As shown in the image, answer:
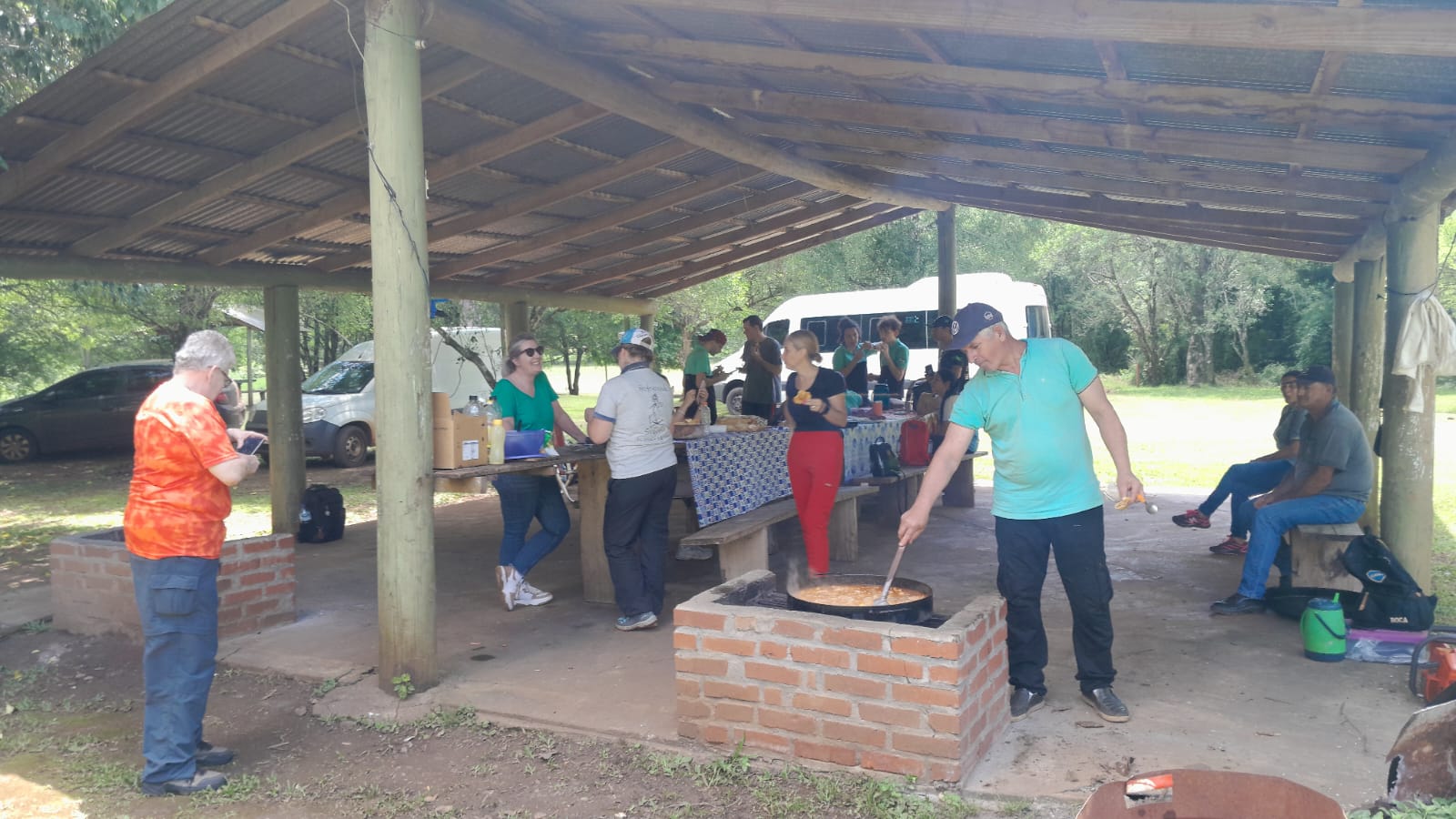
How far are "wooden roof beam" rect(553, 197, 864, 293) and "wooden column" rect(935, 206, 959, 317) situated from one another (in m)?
1.47

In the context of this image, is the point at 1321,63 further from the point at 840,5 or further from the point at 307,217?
the point at 307,217

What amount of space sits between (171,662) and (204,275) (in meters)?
5.68

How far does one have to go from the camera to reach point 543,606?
258 inches

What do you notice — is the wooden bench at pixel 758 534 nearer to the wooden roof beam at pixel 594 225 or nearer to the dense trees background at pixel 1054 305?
the wooden roof beam at pixel 594 225

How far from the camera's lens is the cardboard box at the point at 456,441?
504 centimetres

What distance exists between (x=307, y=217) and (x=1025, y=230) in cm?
2711

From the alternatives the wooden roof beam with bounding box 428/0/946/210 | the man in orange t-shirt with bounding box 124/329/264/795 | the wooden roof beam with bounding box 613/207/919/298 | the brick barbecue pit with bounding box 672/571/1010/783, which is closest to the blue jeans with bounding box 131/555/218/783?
the man in orange t-shirt with bounding box 124/329/264/795

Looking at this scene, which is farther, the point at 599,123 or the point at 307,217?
the point at 307,217

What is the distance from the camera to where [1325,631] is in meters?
5.00

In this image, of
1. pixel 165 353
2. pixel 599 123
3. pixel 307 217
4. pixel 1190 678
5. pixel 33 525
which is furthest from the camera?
pixel 165 353

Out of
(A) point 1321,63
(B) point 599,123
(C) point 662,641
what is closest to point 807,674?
(C) point 662,641

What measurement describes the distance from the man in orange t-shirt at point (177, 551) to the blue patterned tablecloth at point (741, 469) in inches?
128

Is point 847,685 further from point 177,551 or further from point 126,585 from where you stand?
point 126,585

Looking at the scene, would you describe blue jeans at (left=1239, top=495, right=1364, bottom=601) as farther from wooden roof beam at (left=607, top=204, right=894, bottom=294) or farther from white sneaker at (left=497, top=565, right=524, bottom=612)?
wooden roof beam at (left=607, top=204, right=894, bottom=294)
